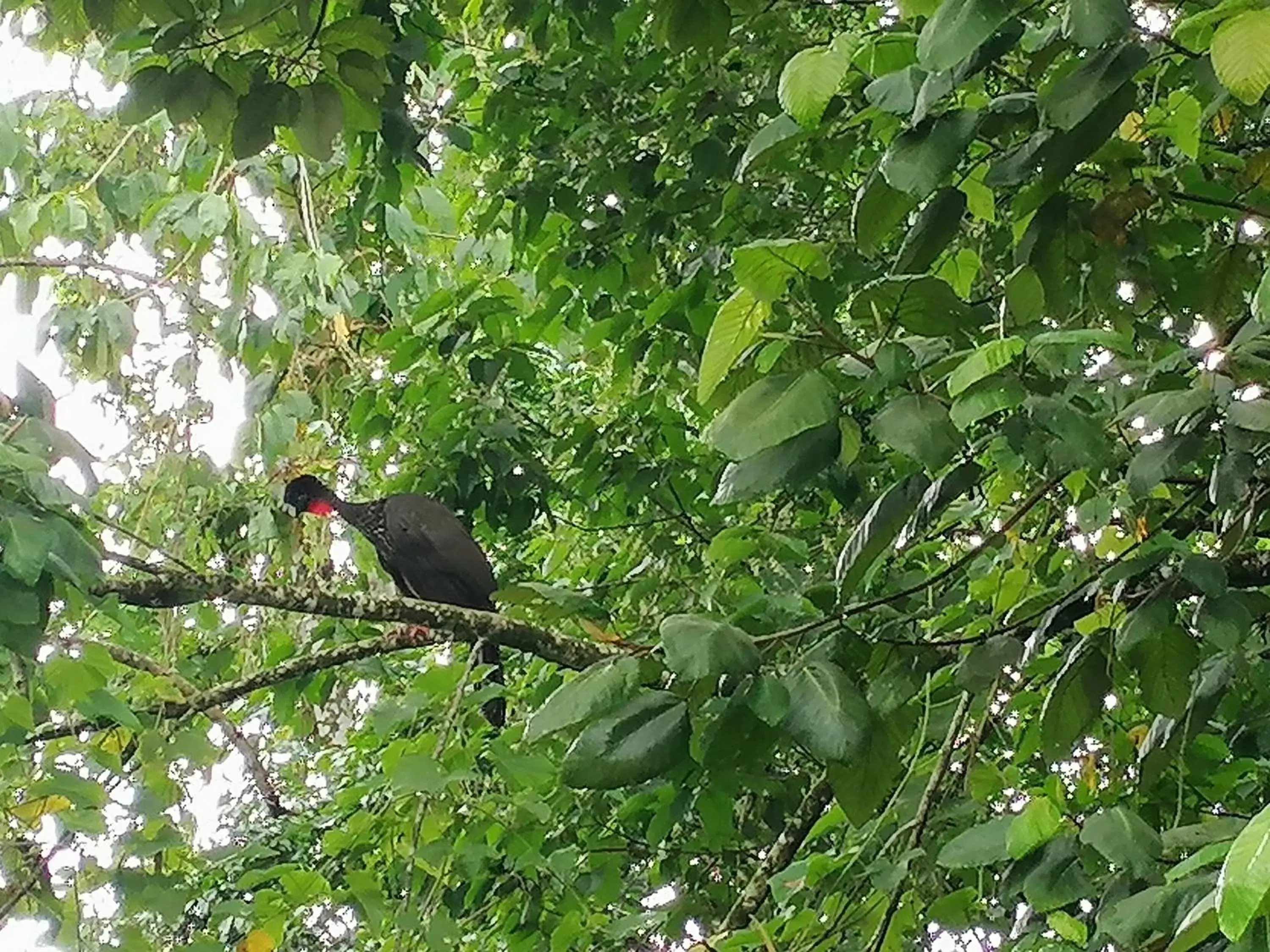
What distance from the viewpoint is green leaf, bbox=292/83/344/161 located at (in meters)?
1.67

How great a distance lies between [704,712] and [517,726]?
1174 millimetres

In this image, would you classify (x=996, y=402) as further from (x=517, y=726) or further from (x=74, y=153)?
(x=74, y=153)

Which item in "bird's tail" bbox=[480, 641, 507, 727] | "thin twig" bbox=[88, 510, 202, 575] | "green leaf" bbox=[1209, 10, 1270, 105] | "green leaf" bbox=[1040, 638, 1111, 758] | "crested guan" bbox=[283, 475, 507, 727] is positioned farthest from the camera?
"crested guan" bbox=[283, 475, 507, 727]

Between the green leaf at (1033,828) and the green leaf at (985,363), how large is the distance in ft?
1.16

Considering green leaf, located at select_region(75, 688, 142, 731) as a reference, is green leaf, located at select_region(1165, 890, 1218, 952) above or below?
below

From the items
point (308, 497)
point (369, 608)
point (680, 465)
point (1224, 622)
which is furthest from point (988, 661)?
point (308, 497)

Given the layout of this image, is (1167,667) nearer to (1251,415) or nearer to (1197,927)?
(1251,415)

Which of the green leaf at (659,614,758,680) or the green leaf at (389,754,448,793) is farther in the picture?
the green leaf at (389,754,448,793)

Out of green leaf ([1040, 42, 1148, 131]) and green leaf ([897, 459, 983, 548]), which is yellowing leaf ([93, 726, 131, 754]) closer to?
green leaf ([897, 459, 983, 548])

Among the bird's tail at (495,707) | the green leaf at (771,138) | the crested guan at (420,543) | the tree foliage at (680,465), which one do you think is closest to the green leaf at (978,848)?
the tree foliage at (680,465)

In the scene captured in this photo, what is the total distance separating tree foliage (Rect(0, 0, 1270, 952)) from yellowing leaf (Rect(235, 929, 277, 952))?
57 millimetres

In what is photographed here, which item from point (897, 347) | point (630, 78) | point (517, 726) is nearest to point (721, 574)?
point (517, 726)

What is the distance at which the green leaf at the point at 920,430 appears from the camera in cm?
100

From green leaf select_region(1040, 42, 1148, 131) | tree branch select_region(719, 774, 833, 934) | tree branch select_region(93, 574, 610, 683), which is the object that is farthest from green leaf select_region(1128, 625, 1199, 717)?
tree branch select_region(93, 574, 610, 683)
